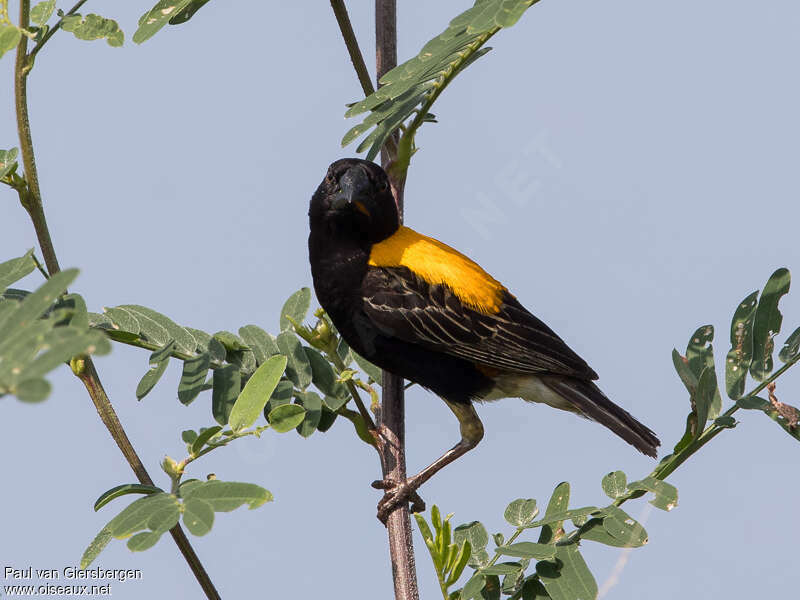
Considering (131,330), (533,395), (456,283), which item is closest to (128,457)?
(131,330)

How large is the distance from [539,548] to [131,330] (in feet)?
4.53

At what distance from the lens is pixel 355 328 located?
4.21 metres

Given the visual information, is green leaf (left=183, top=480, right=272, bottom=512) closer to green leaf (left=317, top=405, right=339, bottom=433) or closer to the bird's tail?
green leaf (left=317, top=405, right=339, bottom=433)

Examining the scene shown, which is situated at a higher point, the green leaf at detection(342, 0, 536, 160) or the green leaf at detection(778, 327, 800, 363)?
the green leaf at detection(342, 0, 536, 160)

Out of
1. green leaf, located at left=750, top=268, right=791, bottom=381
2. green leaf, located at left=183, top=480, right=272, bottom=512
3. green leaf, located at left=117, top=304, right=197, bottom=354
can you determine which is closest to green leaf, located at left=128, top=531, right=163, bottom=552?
green leaf, located at left=183, top=480, right=272, bottom=512

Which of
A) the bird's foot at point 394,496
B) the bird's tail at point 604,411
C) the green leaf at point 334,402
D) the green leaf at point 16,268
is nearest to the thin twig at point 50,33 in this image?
the green leaf at point 16,268

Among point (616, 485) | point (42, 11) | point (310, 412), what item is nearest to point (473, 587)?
point (616, 485)

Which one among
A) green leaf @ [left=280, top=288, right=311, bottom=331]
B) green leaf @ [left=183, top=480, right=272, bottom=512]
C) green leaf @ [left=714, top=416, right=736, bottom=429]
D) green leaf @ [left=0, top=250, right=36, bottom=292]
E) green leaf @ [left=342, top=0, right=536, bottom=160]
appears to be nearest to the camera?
green leaf @ [left=183, top=480, right=272, bottom=512]

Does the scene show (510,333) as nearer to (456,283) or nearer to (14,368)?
(456,283)

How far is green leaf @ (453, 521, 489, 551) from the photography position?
3.19 m

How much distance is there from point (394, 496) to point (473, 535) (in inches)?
14.0

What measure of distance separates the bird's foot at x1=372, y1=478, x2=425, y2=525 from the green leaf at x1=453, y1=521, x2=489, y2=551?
0.22 m

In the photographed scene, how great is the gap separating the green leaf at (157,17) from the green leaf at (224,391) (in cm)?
102

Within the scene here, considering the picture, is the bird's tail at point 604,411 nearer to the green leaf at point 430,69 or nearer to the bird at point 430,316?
the bird at point 430,316
